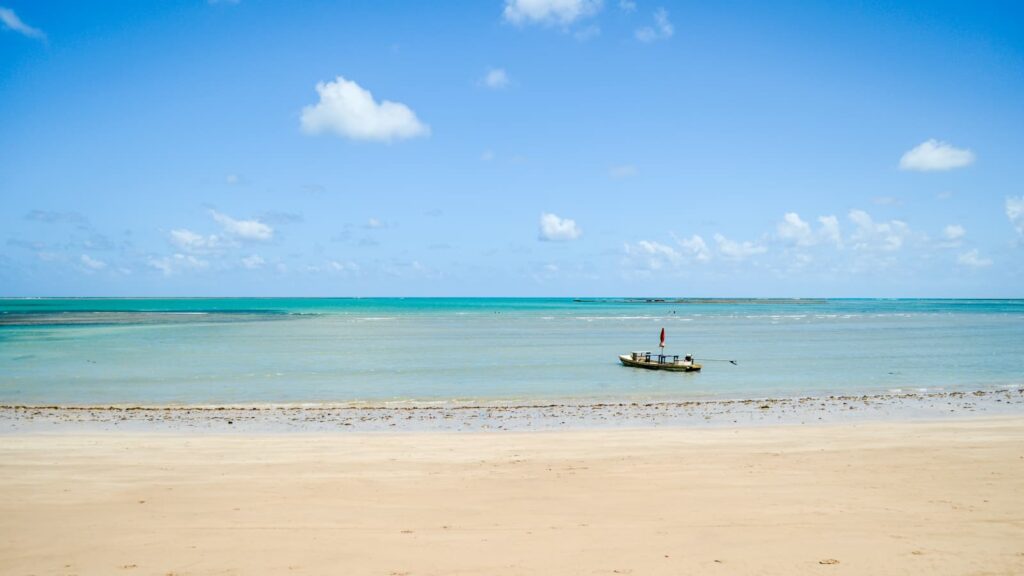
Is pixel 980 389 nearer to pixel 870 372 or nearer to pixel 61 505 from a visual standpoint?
pixel 870 372

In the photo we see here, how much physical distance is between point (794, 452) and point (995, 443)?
15.9 feet

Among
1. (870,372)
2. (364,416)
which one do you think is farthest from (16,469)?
(870,372)

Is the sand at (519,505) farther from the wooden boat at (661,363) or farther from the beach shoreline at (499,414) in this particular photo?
the wooden boat at (661,363)

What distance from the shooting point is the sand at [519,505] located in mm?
7348

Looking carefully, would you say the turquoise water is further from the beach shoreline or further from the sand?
the sand

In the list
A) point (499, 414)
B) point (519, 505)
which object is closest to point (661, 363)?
point (499, 414)

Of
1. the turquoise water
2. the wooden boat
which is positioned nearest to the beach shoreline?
the turquoise water

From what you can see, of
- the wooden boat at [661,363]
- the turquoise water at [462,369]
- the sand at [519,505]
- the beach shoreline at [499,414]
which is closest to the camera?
the sand at [519,505]

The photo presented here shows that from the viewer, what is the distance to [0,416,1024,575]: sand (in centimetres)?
735

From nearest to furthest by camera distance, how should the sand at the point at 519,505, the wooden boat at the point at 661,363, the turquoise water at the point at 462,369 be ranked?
the sand at the point at 519,505
the turquoise water at the point at 462,369
the wooden boat at the point at 661,363

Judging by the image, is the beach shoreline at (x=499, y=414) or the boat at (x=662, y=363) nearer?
the beach shoreline at (x=499, y=414)

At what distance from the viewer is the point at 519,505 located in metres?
9.50

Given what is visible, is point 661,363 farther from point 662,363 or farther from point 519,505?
point 519,505

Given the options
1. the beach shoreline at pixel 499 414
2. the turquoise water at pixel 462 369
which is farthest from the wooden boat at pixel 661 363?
the beach shoreline at pixel 499 414
